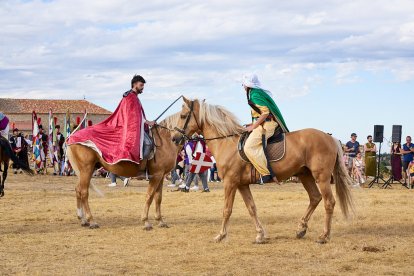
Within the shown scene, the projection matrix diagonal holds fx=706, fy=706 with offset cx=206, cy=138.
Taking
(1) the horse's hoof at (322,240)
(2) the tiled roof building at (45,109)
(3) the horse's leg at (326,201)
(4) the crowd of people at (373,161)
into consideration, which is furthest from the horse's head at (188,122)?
(2) the tiled roof building at (45,109)

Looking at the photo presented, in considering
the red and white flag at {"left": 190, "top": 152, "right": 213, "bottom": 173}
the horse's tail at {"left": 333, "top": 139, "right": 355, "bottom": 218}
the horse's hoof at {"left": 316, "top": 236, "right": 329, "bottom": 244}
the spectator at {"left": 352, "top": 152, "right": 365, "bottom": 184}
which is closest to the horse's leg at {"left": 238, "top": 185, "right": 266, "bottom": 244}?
the horse's hoof at {"left": 316, "top": 236, "right": 329, "bottom": 244}

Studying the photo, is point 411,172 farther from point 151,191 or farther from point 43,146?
point 43,146

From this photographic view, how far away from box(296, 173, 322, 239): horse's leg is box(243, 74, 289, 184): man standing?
83cm

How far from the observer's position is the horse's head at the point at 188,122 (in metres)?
11.4

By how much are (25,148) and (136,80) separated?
56.9 ft

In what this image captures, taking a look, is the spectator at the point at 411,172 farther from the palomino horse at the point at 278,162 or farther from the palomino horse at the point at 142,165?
the palomino horse at the point at 278,162

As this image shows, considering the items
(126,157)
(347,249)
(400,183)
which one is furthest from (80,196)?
(400,183)

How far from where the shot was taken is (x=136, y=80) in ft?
41.7

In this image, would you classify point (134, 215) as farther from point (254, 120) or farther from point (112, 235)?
point (254, 120)

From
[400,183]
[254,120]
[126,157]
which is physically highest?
[254,120]

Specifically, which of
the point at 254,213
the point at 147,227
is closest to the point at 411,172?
the point at 147,227

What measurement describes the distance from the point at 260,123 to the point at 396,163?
1676 cm

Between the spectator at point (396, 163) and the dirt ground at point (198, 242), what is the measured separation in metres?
8.36

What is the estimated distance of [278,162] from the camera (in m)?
10.8
